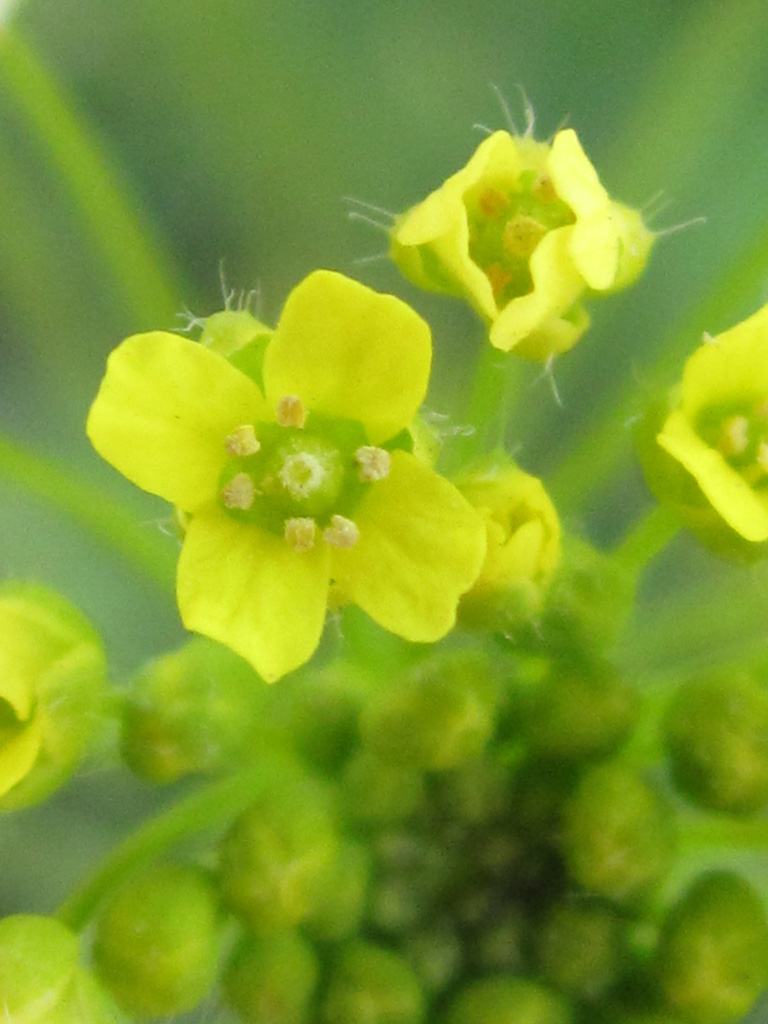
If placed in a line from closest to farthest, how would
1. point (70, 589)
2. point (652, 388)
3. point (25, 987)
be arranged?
point (25, 987)
point (652, 388)
point (70, 589)

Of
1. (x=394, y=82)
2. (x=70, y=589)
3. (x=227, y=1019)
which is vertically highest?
(x=394, y=82)

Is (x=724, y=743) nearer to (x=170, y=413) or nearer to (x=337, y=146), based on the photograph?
(x=170, y=413)

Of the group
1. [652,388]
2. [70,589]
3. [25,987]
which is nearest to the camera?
[25,987]

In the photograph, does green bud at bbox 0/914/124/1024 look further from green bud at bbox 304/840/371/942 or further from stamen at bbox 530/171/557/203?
stamen at bbox 530/171/557/203

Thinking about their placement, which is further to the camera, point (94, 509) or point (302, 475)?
point (94, 509)

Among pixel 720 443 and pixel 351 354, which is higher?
pixel 351 354

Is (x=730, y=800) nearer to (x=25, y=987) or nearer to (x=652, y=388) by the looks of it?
(x=652, y=388)

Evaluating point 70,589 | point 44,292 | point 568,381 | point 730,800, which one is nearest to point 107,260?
point 44,292

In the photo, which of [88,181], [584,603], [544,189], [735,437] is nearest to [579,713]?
[584,603]
